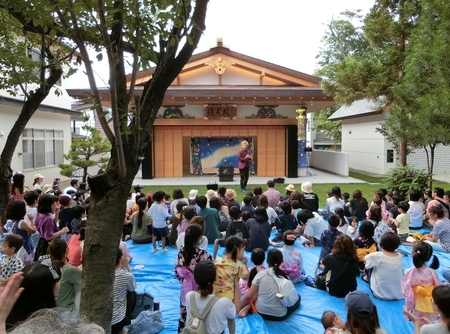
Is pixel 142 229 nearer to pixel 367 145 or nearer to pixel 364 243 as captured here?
pixel 364 243

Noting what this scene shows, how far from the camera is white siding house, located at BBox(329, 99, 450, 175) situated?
17.9 meters

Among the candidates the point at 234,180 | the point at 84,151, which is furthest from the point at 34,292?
the point at 234,180

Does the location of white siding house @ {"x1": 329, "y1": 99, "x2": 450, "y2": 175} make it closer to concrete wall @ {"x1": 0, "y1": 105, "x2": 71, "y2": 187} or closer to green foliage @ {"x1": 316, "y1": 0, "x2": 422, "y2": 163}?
green foliage @ {"x1": 316, "y1": 0, "x2": 422, "y2": 163}

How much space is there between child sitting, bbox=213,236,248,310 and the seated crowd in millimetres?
10

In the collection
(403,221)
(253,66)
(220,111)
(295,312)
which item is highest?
(253,66)

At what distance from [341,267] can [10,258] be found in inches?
142

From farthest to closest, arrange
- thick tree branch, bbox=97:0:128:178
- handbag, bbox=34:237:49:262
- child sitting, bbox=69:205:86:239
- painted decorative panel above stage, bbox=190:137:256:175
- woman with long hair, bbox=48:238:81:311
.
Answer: painted decorative panel above stage, bbox=190:137:256:175 → child sitting, bbox=69:205:86:239 → handbag, bbox=34:237:49:262 → woman with long hair, bbox=48:238:81:311 → thick tree branch, bbox=97:0:128:178

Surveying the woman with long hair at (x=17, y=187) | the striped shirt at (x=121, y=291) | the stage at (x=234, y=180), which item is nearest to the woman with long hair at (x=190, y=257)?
the striped shirt at (x=121, y=291)

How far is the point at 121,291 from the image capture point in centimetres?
353

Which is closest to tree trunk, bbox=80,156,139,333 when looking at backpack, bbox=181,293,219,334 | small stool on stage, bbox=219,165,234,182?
backpack, bbox=181,293,219,334

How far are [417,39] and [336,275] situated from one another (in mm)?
7172

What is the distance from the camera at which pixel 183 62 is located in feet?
8.92

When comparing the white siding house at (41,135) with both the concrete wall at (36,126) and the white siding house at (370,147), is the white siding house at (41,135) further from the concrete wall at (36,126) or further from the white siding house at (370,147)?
the white siding house at (370,147)

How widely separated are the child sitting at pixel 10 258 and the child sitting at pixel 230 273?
1.93m
